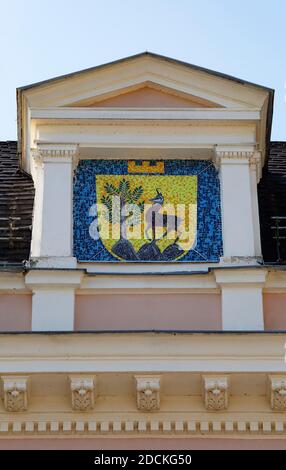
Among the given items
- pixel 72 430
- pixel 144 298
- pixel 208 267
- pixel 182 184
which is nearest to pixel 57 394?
pixel 72 430

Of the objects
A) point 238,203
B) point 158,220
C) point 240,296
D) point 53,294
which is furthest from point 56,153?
point 240,296

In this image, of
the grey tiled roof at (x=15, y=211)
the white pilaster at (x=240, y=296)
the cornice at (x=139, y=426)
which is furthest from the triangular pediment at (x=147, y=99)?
the cornice at (x=139, y=426)

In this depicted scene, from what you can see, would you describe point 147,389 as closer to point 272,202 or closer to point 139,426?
point 139,426

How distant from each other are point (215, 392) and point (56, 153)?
309 centimetres

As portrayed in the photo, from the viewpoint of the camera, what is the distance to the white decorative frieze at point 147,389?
1023 centimetres

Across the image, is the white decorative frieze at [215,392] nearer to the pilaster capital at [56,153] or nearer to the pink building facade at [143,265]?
the pink building facade at [143,265]

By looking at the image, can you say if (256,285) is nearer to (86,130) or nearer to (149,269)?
(149,269)

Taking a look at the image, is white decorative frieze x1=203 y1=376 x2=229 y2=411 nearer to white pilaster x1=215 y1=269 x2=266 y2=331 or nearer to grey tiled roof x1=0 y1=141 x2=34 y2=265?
white pilaster x1=215 y1=269 x2=266 y2=331

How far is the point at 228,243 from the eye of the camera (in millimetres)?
11352

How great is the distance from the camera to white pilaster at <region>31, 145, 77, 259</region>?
1132 cm

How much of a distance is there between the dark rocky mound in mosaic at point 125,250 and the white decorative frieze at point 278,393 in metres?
1.94

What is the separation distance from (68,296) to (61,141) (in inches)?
72.6

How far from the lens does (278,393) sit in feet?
33.8
